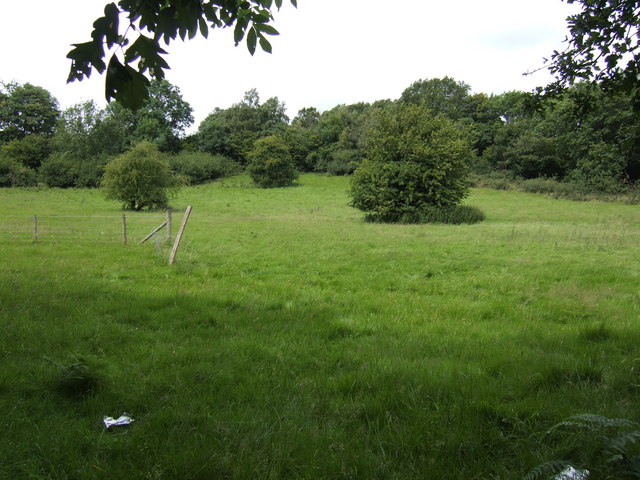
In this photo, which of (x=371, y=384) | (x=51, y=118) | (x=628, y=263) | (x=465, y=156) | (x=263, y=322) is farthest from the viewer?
(x=51, y=118)

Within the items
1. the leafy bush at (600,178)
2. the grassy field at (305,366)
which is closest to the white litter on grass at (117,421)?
the grassy field at (305,366)

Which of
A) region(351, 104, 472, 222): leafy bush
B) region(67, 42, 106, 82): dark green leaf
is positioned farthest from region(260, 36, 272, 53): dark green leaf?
region(351, 104, 472, 222): leafy bush

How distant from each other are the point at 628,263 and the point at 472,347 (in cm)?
941

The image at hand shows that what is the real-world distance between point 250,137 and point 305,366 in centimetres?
6844

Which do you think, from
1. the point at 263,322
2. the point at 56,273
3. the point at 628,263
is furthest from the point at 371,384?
the point at 628,263

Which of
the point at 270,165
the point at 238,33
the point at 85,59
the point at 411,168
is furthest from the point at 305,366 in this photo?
the point at 270,165

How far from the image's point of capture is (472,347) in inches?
202

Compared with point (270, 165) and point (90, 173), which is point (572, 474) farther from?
point (90, 173)

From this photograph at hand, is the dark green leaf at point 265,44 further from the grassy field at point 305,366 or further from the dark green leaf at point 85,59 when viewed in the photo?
the grassy field at point 305,366

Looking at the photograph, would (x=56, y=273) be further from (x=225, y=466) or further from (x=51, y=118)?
(x=51, y=118)

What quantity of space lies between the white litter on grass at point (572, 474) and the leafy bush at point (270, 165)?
54.6 metres

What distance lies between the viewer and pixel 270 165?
55562 millimetres

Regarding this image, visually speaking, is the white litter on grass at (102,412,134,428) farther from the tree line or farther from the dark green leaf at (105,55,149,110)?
the tree line

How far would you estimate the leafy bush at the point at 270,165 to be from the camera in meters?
56.0
